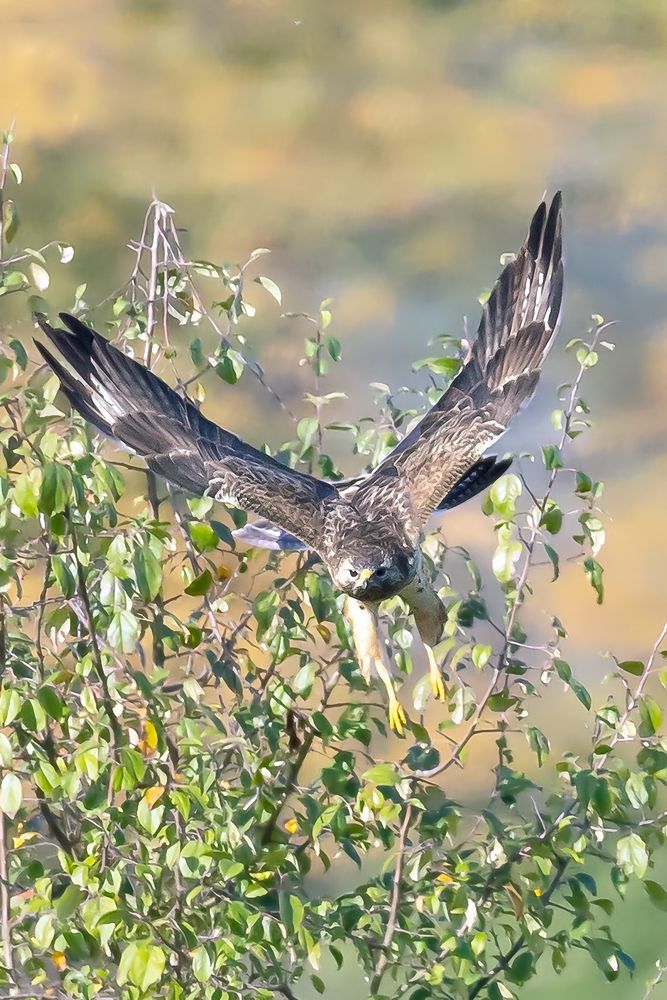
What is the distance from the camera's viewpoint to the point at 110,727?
64.1 inches

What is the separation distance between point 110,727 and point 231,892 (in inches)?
15.1

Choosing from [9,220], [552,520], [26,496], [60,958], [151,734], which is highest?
[9,220]

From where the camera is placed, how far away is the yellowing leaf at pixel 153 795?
168 centimetres

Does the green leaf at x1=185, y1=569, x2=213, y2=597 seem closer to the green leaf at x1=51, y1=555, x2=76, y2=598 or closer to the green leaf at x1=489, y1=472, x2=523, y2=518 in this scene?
the green leaf at x1=51, y1=555, x2=76, y2=598

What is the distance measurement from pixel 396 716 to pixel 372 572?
23 centimetres

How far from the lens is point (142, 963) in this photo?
1.46m

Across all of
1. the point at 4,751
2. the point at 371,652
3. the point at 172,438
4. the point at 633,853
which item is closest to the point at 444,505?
the point at 371,652

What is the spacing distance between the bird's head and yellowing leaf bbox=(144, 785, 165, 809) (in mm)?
419

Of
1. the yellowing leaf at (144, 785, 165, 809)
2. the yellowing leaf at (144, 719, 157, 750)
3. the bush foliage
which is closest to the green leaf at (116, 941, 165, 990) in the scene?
the bush foliage

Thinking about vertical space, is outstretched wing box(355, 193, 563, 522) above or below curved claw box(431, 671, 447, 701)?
above

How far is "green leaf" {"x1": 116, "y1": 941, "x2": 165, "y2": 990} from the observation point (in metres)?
1.46

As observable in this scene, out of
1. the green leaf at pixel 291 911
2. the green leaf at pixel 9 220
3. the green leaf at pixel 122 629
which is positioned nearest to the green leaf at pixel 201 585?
the green leaf at pixel 122 629

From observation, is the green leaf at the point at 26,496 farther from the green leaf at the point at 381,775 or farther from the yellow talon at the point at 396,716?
the yellow talon at the point at 396,716

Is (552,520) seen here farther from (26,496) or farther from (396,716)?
Answer: (26,496)
